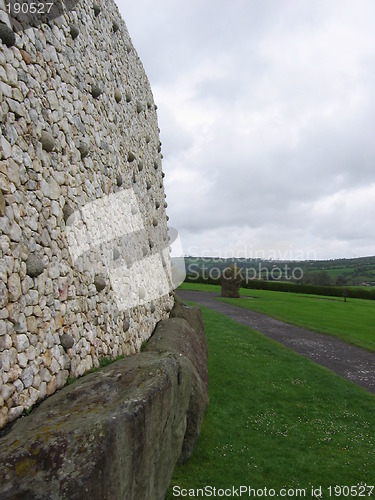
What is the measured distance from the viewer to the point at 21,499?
11.7 feet

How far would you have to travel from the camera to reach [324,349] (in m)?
18.7

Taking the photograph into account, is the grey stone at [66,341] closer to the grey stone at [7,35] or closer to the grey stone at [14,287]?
the grey stone at [14,287]

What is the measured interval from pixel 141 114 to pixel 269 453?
11108mm

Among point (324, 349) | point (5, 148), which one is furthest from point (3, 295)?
point (324, 349)

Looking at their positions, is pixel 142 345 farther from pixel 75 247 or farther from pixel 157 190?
pixel 157 190

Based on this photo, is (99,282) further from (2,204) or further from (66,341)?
(2,204)

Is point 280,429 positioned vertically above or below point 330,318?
below

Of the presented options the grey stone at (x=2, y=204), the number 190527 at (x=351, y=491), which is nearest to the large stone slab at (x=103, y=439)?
the grey stone at (x=2, y=204)

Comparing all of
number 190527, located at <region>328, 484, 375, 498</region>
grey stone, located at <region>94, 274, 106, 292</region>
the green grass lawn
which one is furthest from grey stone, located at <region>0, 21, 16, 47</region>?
number 190527, located at <region>328, 484, 375, 498</region>

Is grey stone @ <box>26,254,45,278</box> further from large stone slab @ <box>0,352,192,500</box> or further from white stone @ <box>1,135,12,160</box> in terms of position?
large stone slab @ <box>0,352,192,500</box>

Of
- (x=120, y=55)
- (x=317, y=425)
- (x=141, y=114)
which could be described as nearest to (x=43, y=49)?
(x=120, y=55)

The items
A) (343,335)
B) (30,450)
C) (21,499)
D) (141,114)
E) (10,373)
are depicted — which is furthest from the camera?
(343,335)

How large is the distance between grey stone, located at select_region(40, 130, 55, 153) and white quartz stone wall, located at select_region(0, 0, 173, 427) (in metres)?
0.02

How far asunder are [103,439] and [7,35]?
18.2ft
